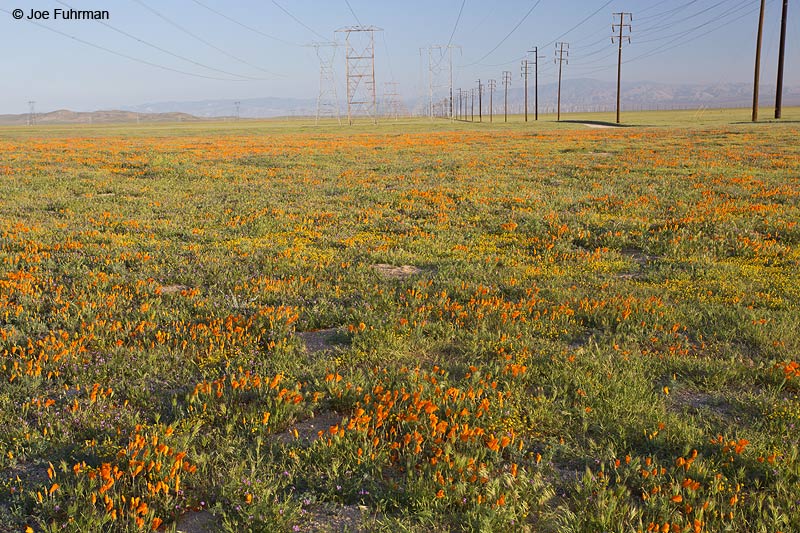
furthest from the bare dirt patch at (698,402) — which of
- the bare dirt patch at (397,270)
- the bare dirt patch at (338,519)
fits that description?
the bare dirt patch at (397,270)

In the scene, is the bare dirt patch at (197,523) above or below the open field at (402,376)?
below

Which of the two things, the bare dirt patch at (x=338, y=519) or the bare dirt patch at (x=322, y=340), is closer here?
the bare dirt patch at (x=338, y=519)

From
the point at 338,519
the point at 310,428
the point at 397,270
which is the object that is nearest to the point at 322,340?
the point at 310,428

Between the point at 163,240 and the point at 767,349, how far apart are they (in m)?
11.0

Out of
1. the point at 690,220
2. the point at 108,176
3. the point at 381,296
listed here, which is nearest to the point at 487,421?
the point at 381,296

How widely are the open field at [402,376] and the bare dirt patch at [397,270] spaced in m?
0.08

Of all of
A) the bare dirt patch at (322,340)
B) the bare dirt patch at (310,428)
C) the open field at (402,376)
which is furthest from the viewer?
the bare dirt patch at (322,340)

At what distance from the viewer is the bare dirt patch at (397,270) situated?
9349mm

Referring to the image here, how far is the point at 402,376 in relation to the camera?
5336 mm

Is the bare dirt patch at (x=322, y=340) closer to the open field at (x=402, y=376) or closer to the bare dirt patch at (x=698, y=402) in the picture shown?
the open field at (x=402, y=376)

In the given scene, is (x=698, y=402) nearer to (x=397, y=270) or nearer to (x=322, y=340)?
(x=322, y=340)

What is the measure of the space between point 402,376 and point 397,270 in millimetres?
4616

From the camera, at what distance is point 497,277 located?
351 inches

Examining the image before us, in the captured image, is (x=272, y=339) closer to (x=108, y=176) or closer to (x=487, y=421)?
(x=487, y=421)
